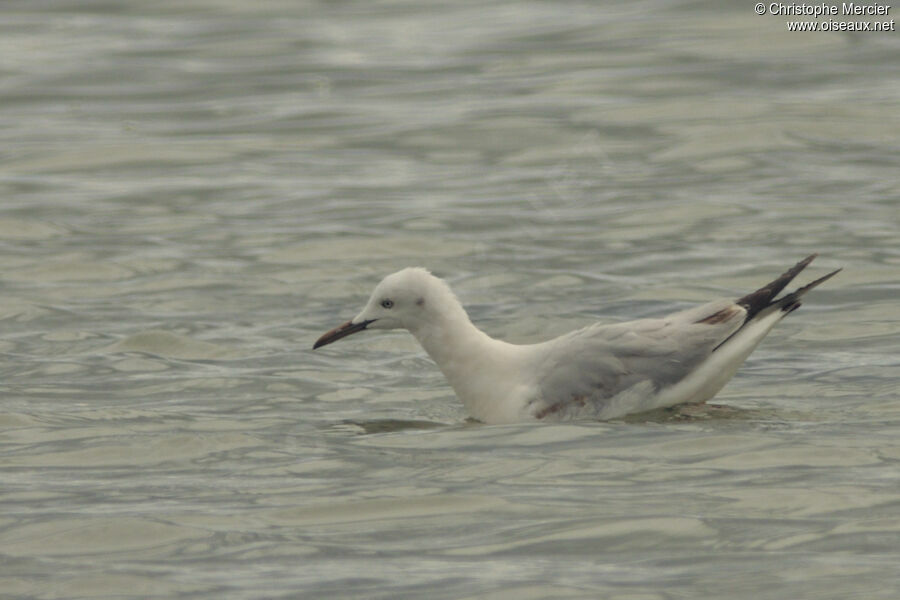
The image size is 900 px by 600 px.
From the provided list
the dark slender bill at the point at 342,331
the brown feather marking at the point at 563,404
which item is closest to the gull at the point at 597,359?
the brown feather marking at the point at 563,404

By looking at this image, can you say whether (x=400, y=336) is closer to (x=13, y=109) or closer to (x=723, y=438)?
(x=723, y=438)

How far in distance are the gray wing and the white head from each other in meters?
0.77

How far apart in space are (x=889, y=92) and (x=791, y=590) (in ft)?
48.7

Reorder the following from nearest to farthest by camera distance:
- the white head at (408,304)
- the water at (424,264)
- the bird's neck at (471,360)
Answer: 1. the water at (424,264)
2. the bird's neck at (471,360)
3. the white head at (408,304)

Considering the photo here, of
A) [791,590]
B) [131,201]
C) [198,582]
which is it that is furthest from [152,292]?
[791,590]

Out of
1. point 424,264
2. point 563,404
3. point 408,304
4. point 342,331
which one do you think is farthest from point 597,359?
point 424,264

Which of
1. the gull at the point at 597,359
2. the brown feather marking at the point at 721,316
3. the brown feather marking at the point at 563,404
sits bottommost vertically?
the brown feather marking at the point at 563,404

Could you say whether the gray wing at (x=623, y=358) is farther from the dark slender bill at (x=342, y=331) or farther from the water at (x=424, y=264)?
the dark slender bill at (x=342, y=331)

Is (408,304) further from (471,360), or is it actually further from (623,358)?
(623,358)

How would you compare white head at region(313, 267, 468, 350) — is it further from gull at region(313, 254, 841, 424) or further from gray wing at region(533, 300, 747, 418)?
gray wing at region(533, 300, 747, 418)

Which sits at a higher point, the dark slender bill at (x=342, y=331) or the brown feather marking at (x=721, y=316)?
the brown feather marking at (x=721, y=316)

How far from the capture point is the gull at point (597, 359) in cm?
1048

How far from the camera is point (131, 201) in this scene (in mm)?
18484

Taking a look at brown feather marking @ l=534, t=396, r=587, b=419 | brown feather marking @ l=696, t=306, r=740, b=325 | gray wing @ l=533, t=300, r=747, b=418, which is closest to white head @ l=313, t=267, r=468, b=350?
gray wing @ l=533, t=300, r=747, b=418
